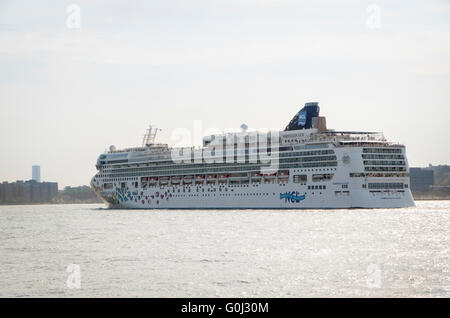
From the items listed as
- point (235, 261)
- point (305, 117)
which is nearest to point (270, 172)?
point (305, 117)

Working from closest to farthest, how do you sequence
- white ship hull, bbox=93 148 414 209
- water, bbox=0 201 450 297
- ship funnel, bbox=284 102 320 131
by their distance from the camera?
water, bbox=0 201 450 297 < white ship hull, bbox=93 148 414 209 < ship funnel, bbox=284 102 320 131

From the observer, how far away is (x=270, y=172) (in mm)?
89562

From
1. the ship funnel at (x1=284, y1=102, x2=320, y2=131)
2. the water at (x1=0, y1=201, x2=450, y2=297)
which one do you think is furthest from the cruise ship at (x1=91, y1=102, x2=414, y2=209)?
the water at (x1=0, y1=201, x2=450, y2=297)

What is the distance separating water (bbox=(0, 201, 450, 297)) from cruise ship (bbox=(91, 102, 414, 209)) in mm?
23556

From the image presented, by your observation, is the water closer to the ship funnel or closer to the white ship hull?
the white ship hull

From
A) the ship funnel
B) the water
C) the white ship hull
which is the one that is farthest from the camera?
the ship funnel

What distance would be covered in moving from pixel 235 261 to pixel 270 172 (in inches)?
2095

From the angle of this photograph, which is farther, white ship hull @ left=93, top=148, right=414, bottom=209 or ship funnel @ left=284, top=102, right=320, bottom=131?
ship funnel @ left=284, top=102, right=320, bottom=131

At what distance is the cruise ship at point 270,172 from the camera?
8294 cm

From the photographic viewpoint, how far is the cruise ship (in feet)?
272

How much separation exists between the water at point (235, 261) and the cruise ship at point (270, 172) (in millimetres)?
23556

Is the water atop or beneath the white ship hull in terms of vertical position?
beneath

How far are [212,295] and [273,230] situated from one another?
92.9 ft
